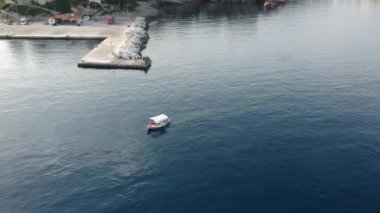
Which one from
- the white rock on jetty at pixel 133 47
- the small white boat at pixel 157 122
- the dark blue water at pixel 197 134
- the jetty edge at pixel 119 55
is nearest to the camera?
the dark blue water at pixel 197 134

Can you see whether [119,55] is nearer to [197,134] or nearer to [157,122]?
[157,122]

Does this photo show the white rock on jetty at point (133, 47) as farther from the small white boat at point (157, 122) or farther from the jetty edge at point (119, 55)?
the small white boat at point (157, 122)

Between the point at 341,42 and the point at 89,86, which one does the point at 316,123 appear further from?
the point at 341,42

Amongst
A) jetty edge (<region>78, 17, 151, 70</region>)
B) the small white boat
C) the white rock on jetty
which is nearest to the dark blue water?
the small white boat

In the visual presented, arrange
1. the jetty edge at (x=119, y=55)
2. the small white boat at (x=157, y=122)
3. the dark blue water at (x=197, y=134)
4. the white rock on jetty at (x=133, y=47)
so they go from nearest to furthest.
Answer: the dark blue water at (x=197, y=134), the small white boat at (x=157, y=122), the jetty edge at (x=119, y=55), the white rock on jetty at (x=133, y=47)

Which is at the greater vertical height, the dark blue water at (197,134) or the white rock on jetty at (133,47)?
the white rock on jetty at (133,47)

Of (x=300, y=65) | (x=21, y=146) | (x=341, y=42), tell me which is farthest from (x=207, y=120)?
(x=341, y=42)

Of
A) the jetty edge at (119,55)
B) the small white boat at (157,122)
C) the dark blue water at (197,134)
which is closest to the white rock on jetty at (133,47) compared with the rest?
the jetty edge at (119,55)

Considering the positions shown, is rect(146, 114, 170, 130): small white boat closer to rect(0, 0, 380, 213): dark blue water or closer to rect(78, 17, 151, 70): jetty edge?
rect(0, 0, 380, 213): dark blue water

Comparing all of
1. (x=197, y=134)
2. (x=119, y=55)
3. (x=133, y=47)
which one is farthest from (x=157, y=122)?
(x=133, y=47)
